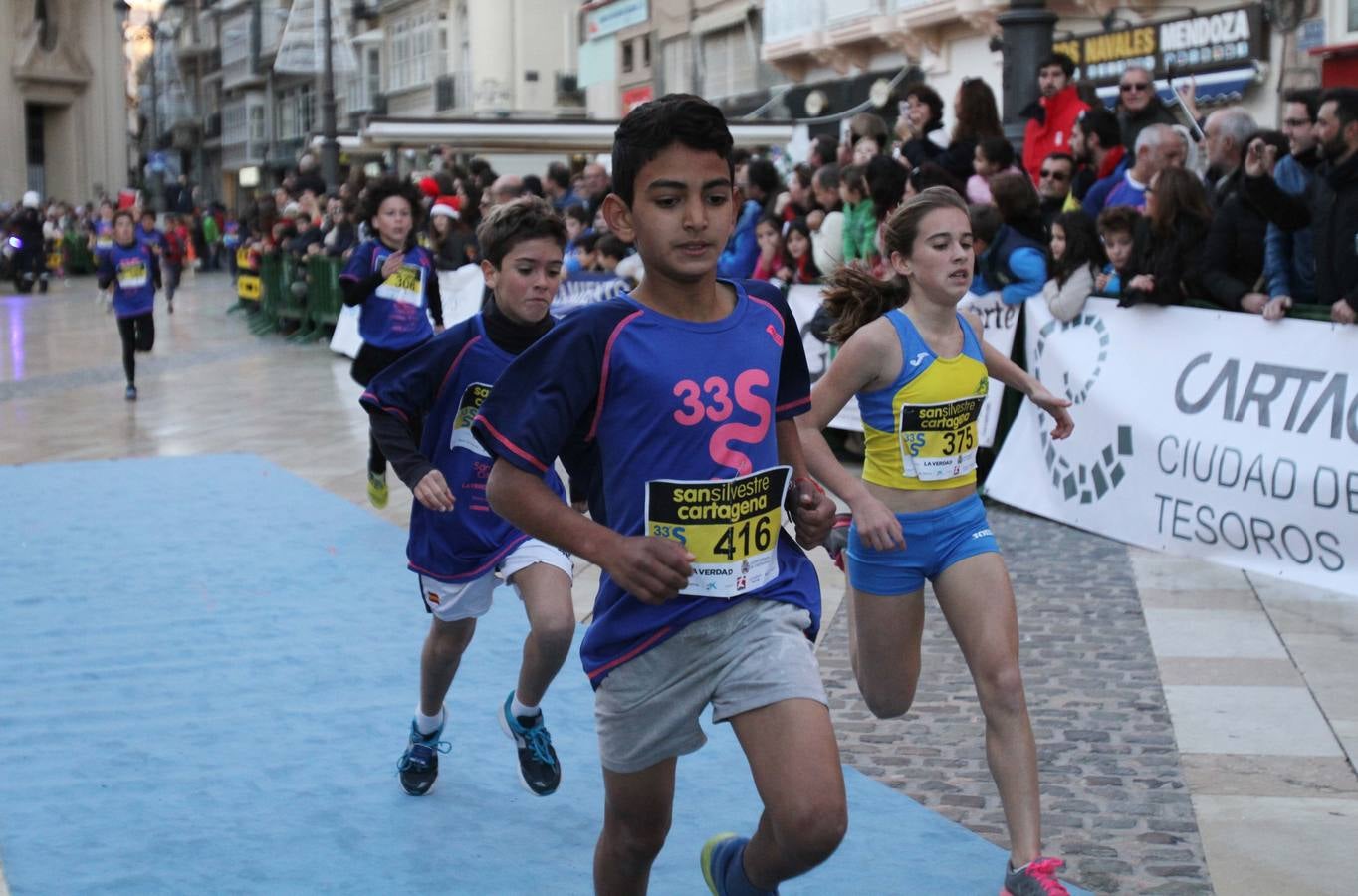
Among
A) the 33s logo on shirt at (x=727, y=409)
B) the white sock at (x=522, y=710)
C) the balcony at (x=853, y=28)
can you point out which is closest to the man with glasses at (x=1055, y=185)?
the white sock at (x=522, y=710)

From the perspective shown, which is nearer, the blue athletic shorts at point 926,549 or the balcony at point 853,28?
the blue athletic shorts at point 926,549

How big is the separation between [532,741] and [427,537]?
70cm

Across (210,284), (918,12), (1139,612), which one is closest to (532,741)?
(1139,612)

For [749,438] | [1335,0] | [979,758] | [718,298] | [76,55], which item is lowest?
[979,758]

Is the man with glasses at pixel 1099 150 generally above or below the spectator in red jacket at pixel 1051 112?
below

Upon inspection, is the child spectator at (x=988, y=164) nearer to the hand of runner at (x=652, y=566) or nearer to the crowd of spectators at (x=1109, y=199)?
the crowd of spectators at (x=1109, y=199)

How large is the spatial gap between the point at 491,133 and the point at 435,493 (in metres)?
17.6

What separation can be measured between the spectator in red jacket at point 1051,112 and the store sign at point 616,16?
1992 cm

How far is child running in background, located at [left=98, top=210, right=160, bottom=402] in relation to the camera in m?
16.9

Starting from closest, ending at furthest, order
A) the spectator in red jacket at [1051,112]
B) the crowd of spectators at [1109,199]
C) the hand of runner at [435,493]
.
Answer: the hand of runner at [435,493] < the crowd of spectators at [1109,199] < the spectator in red jacket at [1051,112]

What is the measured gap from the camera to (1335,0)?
18.7 meters

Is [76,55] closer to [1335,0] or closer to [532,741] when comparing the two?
[1335,0]

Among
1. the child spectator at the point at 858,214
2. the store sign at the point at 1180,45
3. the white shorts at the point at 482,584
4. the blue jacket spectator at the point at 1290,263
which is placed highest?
the store sign at the point at 1180,45

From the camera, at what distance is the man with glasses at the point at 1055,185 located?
10.4 m
